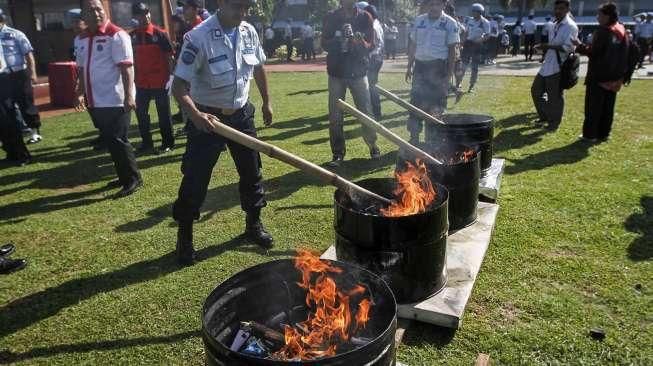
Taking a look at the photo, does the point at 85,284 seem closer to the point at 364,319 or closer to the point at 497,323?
the point at 364,319

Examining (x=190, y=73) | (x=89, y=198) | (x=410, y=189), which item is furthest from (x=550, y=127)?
(x=89, y=198)

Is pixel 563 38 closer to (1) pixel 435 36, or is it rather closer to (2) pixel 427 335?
(1) pixel 435 36

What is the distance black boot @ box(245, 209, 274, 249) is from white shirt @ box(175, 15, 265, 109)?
1120 millimetres

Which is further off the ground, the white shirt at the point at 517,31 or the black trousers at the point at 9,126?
the white shirt at the point at 517,31

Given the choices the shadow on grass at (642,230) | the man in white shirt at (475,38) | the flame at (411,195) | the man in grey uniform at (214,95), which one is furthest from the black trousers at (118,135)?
the man in white shirt at (475,38)

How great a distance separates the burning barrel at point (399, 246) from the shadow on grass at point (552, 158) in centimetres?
381

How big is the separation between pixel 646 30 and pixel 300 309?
22391 millimetres

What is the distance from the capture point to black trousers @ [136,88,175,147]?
25.8 feet

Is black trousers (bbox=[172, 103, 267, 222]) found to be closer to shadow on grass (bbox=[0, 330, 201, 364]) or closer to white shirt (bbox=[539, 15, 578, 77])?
shadow on grass (bbox=[0, 330, 201, 364])

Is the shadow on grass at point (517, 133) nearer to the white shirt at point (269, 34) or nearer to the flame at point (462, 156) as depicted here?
the flame at point (462, 156)

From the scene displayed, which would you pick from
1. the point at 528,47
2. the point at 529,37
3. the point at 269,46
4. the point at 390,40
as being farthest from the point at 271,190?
the point at 269,46

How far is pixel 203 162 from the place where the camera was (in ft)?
13.7

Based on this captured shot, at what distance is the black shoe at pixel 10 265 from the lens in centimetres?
437

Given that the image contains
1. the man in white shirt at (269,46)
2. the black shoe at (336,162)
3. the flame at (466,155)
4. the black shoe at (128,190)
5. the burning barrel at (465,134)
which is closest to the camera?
the flame at (466,155)
